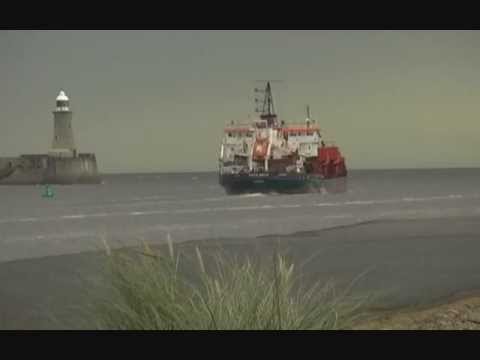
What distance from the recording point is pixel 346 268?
3375 mm

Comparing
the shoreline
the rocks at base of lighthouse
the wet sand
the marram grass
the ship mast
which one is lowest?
the shoreline

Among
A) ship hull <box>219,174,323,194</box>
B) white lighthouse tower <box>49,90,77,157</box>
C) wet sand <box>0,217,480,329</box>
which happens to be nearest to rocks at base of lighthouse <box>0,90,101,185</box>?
white lighthouse tower <box>49,90,77,157</box>

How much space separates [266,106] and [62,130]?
106cm

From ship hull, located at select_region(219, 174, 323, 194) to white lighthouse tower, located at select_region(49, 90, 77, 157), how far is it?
2.75ft

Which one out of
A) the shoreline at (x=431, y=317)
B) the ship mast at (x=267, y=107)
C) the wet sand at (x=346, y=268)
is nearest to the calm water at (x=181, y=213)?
the wet sand at (x=346, y=268)

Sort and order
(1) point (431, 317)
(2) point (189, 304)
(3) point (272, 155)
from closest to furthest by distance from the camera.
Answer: (2) point (189, 304)
(1) point (431, 317)
(3) point (272, 155)

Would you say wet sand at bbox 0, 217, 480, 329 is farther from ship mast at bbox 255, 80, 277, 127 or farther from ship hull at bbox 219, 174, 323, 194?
ship mast at bbox 255, 80, 277, 127

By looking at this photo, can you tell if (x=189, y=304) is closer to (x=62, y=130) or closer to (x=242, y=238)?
(x=242, y=238)

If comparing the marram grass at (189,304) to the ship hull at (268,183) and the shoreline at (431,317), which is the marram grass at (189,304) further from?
the ship hull at (268,183)

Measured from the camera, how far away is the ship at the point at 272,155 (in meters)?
3.13

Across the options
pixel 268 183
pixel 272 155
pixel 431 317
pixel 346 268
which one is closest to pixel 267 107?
pixel 272 155

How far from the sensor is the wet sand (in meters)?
2.92

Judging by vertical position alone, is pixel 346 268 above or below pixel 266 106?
below
